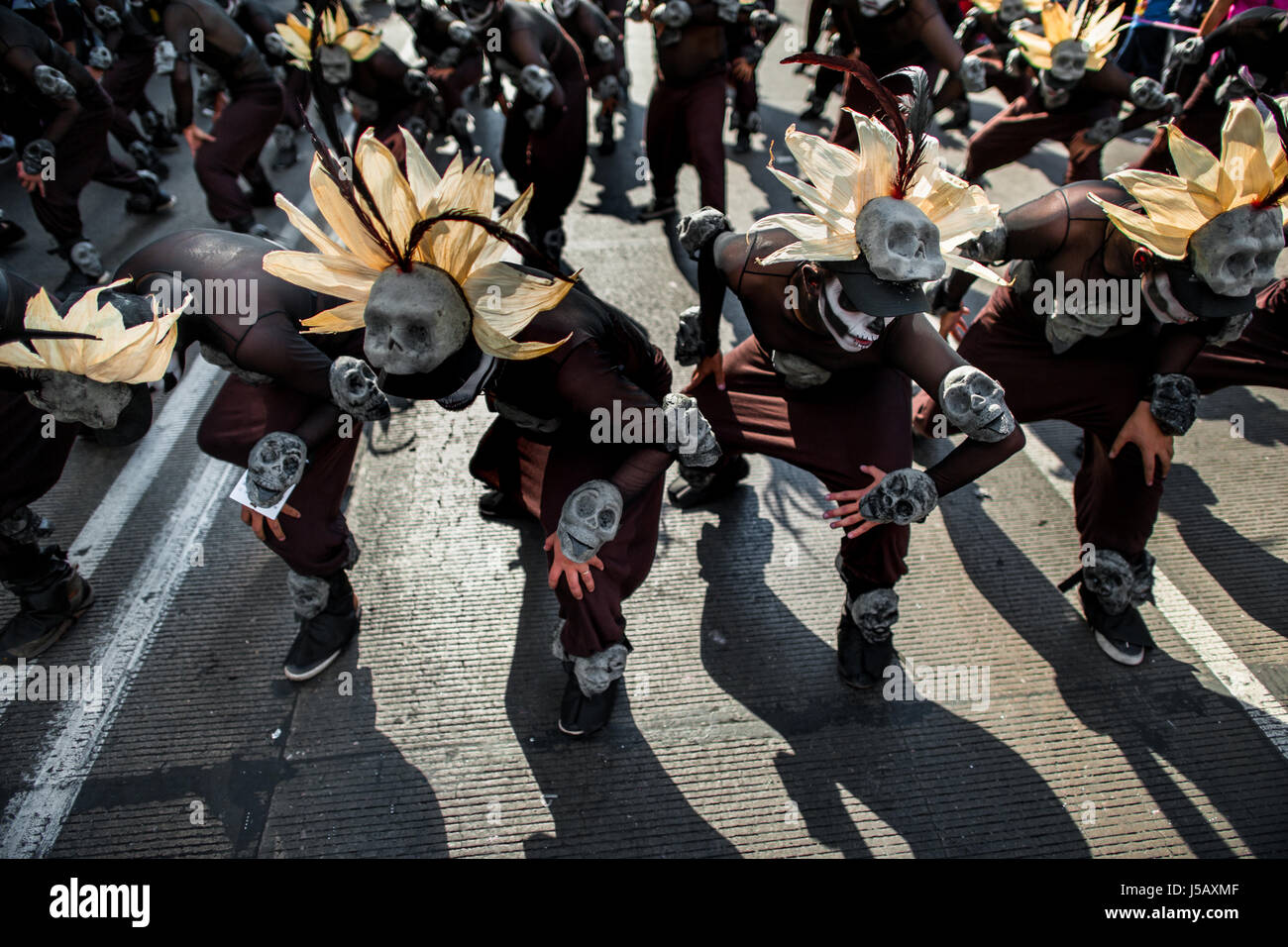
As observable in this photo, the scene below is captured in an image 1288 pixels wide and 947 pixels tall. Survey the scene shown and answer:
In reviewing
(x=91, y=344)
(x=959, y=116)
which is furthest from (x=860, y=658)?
(x=959, y=116)

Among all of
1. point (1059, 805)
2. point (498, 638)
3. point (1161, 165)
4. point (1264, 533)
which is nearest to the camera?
point (1059, 805)

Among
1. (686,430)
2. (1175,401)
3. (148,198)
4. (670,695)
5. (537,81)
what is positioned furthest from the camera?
(148,198)

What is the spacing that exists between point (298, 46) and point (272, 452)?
11.6 feet

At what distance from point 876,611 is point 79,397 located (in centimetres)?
262

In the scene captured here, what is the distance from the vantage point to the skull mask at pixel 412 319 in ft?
5.99

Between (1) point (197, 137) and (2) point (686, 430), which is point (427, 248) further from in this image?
(1) point (197, 137)

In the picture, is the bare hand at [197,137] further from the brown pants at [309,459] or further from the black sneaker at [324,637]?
the black sneaker at [324,637]

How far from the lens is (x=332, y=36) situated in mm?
4566

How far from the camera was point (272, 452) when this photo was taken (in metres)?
2.29

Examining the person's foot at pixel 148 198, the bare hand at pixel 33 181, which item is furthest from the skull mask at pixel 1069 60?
the person's foot at pixel 148 198

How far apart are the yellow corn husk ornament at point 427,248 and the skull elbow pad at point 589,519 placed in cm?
50
